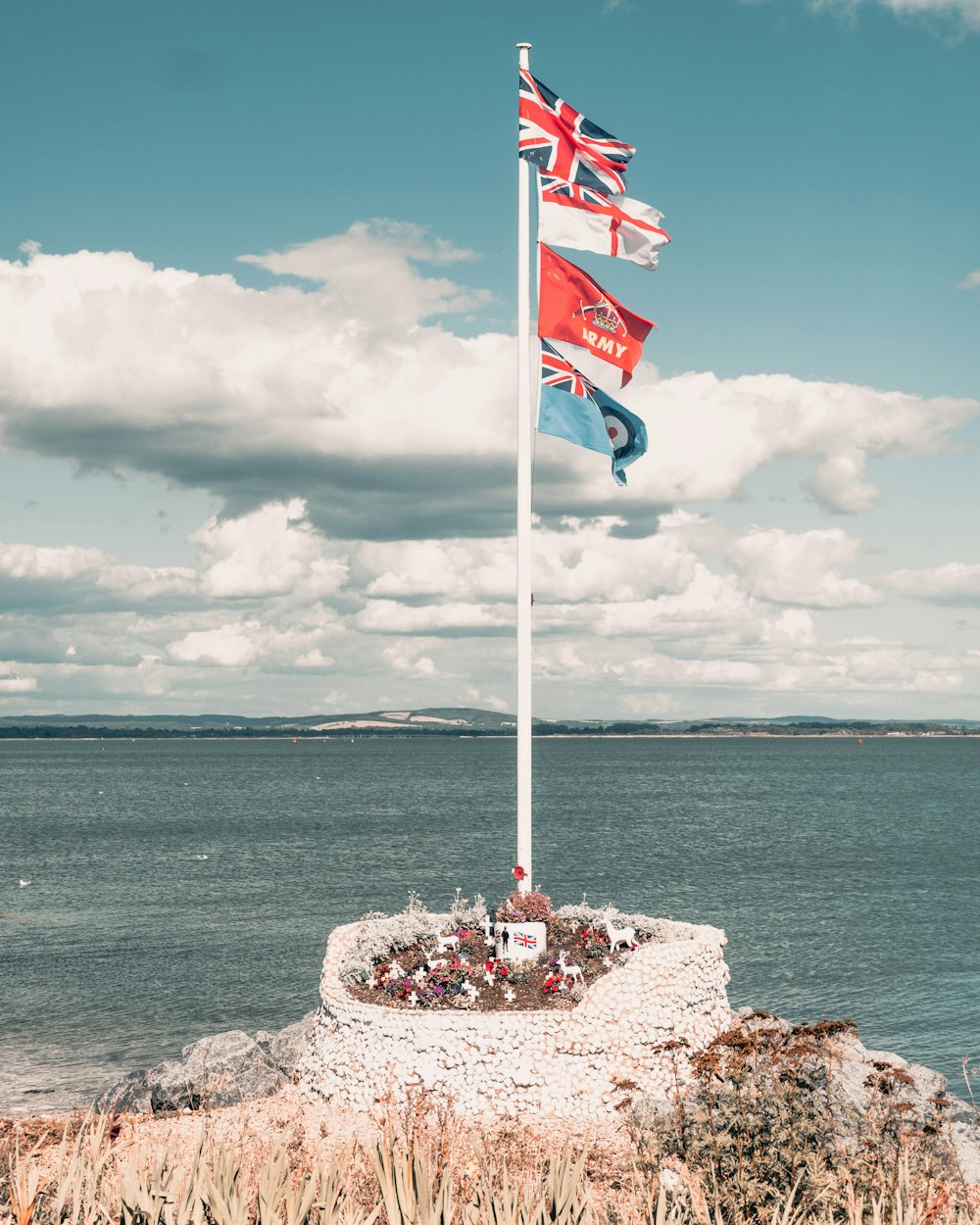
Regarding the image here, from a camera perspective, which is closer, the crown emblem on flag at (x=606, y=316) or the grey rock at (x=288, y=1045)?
the crown emblem on flag at (x=606, y=316)

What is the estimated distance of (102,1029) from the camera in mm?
24828

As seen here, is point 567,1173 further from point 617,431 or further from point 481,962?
point 617,431

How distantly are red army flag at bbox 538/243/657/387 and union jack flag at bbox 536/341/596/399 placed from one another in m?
0.27

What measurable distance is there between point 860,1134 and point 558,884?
33450mm

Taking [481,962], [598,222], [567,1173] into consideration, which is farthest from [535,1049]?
[598,222]

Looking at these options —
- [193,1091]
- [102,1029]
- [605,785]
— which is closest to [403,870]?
[102,1029]

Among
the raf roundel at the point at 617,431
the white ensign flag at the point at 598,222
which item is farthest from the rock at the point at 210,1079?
the white ensign flag at the point at 598,222

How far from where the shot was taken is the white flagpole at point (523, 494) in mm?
17078

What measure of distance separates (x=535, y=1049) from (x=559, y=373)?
379 inches

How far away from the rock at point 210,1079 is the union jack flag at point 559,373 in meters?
10.7

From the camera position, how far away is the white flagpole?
672 inches

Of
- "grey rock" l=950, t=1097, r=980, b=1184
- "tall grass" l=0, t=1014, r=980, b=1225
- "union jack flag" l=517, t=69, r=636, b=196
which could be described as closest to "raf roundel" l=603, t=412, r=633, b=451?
"union jack flag" l=517, t=69, r=636, b=196

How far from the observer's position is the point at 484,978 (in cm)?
1559

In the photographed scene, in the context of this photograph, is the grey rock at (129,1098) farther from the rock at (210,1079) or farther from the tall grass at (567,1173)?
the tall grass at (567,1173)
